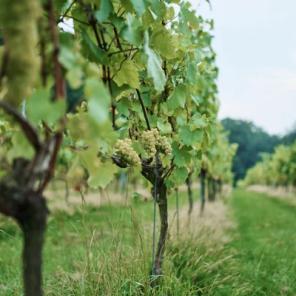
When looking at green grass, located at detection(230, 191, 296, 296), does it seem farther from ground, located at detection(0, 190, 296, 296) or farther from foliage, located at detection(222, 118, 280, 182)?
foliage, located at detection(222, 118, 280, 182)

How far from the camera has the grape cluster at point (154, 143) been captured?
3264 millimetres

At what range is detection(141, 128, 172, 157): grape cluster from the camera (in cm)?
326

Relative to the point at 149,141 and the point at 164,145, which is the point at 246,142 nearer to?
the point at 164,145

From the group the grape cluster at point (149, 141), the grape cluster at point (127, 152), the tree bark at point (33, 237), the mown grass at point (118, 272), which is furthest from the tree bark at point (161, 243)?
the tree bark at point (33, 237)

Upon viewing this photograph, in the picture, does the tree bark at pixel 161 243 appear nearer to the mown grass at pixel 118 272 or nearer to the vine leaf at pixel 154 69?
the mown grass at pixel 118 272

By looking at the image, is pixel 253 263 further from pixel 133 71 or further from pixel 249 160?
pixel 249 160

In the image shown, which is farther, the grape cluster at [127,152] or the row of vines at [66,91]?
the grape cluster at [127,152]

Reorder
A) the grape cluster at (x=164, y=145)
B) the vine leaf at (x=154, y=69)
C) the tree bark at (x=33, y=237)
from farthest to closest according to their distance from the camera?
the grape cluster at (x=164, y=145)
the vine leaf at (x=154, y=69)
the tree bark at (x=33, y=237)

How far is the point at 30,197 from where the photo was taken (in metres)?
1.75

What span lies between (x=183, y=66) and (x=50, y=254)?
4.43 metres

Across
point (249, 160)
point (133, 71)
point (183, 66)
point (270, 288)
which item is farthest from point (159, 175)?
point (249, 160)

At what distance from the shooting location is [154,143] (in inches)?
130

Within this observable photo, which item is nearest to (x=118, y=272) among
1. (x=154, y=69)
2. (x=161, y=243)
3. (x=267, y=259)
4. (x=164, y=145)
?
(x=161, y=243)

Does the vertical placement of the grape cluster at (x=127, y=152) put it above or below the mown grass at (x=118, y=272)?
above
